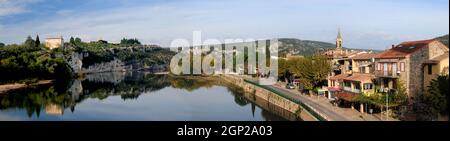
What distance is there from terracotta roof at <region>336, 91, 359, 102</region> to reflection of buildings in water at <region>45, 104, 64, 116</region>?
687 inches

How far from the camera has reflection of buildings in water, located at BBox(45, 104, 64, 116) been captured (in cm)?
3317

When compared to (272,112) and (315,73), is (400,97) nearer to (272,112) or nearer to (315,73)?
(272,112)

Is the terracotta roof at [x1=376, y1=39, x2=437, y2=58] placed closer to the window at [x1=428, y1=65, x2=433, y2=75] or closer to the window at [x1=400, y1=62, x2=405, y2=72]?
the window at [x1=400, y1=62, x2=405, y2=72]

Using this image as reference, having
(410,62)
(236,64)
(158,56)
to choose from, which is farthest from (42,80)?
(158,56)

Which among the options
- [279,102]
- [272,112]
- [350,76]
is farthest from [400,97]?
[279,102]

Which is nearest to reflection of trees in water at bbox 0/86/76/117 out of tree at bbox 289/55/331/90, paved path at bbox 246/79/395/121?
paved path at bbox 246/79/395/121

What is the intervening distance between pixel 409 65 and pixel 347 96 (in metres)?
4.13

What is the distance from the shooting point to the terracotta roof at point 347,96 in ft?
87.9

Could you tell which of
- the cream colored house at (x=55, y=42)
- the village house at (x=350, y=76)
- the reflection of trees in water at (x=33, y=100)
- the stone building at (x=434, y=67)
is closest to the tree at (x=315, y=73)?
the village house at (x=350, y=76)

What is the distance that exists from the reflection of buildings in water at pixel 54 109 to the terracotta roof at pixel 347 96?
17447 mm

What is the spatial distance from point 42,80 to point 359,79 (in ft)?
147

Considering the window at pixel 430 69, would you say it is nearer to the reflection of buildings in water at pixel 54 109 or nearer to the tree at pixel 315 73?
the tree at pixel 315 73

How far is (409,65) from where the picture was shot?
24875 millimetres
